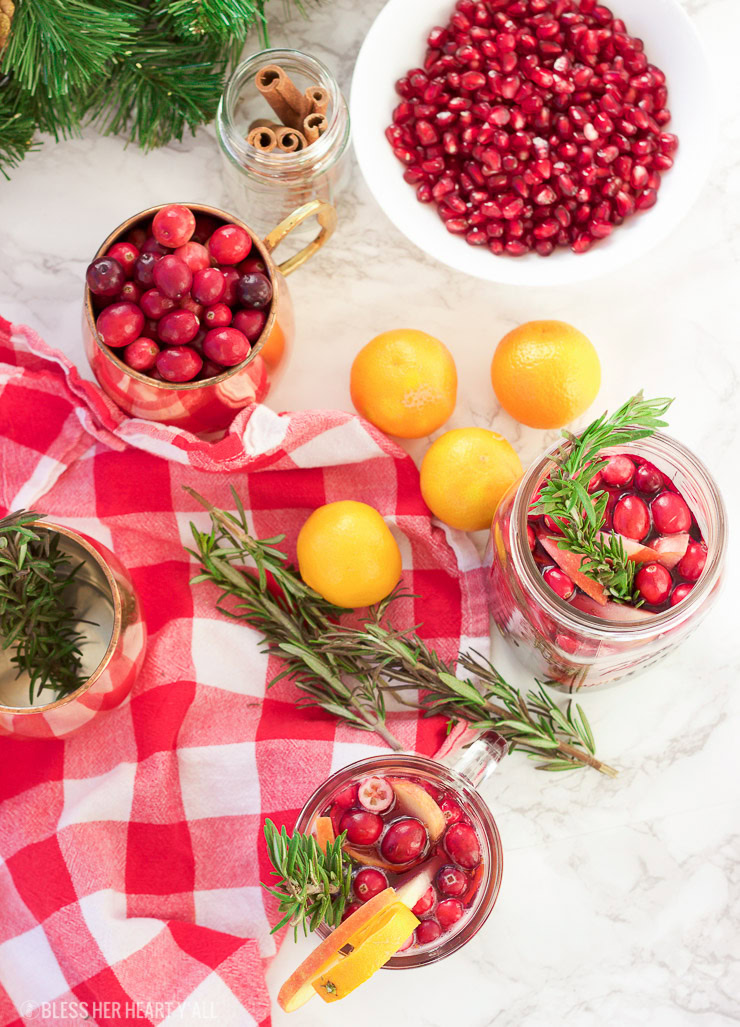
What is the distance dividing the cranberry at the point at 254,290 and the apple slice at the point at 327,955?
58 centimetres

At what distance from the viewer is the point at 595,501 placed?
861 mm

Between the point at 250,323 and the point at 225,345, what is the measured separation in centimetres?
4

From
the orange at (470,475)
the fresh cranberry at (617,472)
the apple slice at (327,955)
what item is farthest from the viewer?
the orange at (470,475)

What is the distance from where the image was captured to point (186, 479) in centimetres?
108

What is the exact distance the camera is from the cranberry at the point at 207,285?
0.93m

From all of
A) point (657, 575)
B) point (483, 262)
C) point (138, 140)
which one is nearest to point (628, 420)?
point (657, 575)

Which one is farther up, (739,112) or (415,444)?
(739,112)

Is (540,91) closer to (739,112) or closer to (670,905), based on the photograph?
(739,112)

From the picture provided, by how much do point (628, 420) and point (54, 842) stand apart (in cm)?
74

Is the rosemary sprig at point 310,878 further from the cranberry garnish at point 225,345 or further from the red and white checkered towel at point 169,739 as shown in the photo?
the cranberry garnish at point 225,345

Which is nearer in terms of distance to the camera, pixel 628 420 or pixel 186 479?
pixel 628 420

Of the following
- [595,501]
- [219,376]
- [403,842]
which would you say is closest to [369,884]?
[403,842]

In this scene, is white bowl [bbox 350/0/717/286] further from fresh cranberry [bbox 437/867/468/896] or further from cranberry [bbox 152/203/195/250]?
fresh cranberry [bbox 437/867/468/896]

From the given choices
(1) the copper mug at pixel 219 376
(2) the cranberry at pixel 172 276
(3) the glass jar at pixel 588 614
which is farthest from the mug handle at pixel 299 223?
(3) the glass jar at pixel 588 614
